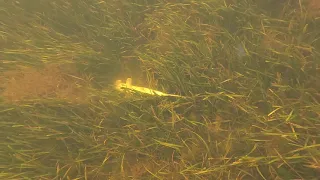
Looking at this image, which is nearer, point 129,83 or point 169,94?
point 169,94

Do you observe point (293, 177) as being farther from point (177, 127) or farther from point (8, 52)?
point (8, 52)

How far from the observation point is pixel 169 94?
6.88 ft

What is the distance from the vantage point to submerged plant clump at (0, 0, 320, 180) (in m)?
1.74

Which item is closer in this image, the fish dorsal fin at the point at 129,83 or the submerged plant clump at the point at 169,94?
the submerged plant clump at the point at 169,94

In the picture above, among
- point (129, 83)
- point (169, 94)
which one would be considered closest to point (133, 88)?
point (129, 83)

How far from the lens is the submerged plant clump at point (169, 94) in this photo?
1.74 metres

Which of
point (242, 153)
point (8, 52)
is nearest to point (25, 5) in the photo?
point (8, 52)

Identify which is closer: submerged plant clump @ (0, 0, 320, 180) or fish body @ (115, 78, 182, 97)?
submerged plant clump @ (0, 0, 320, 180)

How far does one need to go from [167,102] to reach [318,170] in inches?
36.8

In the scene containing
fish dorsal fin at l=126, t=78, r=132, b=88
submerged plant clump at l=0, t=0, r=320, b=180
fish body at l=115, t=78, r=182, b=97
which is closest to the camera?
submerged plant clump at l=0, t=0, r=320, b=180

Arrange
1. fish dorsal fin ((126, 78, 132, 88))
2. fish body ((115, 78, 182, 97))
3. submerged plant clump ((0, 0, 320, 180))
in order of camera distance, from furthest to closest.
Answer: fish dorsal fin ((126, 78, 132, 88)) < fish body ((115, 78, 182, 97)) < submerged plant clump ((0, 0, 320, 180))

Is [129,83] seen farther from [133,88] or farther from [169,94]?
[169,94]

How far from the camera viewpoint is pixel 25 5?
9.41 ft

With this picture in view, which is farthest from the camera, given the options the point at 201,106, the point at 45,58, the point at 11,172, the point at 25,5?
the point at 25,5
